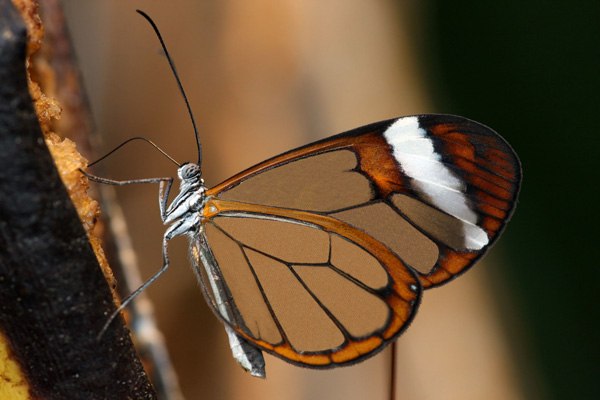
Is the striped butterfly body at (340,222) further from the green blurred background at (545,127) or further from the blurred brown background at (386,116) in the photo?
the green blurred background at (545,127)

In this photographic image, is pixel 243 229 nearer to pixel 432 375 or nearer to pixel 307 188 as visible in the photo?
pixel 307 188

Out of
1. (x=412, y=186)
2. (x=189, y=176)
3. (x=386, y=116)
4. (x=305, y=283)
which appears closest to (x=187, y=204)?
(x=189, y=176)

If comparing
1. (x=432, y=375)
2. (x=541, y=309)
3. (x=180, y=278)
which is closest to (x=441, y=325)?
(x=432, y=375)

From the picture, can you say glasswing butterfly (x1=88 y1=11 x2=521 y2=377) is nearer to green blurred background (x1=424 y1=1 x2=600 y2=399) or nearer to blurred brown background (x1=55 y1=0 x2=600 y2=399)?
blurred brown background (x1=55 y1=0 x2=600 y2=399)

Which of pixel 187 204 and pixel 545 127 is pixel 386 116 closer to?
pixel 545 127

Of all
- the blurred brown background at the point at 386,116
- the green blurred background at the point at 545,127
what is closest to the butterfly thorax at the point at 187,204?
the blurred brown background at the point at 386,116
